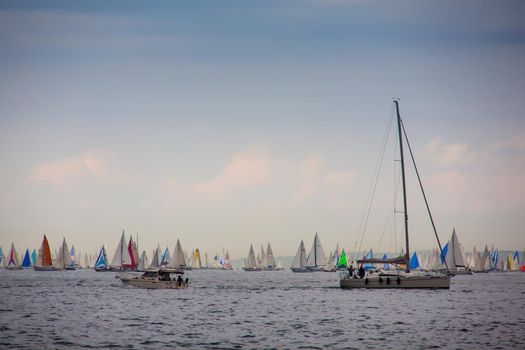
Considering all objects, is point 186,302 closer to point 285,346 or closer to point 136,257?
point 285,346

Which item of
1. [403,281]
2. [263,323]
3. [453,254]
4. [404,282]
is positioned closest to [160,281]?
[403,281]

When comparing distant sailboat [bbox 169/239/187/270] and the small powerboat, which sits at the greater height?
distant sailboat [bbox 169/239/187/270]

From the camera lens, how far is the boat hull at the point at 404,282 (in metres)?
78.9

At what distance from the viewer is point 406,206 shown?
82812mm

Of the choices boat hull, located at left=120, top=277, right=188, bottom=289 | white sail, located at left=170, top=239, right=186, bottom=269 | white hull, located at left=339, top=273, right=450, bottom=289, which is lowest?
boat hull, located at left=120, top=277, right=188, bottom=289

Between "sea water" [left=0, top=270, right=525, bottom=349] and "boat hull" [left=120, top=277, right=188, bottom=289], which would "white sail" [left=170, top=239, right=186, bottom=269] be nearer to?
"boat hull" [left=120, top=277, right=188, bottom=289]

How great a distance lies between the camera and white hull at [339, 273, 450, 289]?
3108 inches

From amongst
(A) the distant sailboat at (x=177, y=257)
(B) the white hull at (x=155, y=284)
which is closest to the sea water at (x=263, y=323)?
(B) the white hull at (x=155, y=284)

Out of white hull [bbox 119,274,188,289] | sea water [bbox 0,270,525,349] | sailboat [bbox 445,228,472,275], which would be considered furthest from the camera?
sailboat [bbox 445,228,472,275]

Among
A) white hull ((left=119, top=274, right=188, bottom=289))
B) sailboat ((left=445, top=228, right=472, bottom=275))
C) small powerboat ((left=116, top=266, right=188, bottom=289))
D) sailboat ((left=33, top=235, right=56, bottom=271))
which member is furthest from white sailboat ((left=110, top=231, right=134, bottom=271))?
sailboat ((left=445, top=228, right=472, bottom=275))

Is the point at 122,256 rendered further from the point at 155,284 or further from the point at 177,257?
the point at 155,284

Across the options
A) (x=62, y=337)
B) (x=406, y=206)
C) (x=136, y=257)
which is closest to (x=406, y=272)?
(x=406, y=206)

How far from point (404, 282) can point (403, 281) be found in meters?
0.17

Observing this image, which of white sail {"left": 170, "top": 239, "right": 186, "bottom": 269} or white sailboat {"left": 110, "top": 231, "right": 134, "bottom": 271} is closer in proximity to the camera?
white sailboat {"left": 110, "top": 231, "right": 134, "bottom": 271}
